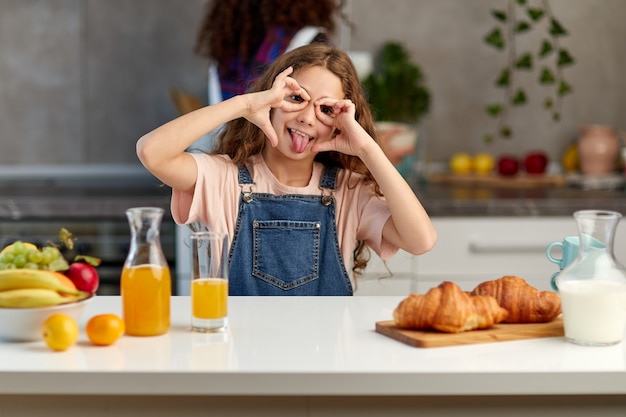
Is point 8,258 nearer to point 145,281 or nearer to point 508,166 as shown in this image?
point 145,281

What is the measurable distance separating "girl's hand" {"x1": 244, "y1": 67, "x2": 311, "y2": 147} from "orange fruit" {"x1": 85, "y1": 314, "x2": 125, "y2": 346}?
0.67 m

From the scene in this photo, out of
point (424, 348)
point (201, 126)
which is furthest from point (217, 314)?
point (201, 126)

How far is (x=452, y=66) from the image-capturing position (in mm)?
3697

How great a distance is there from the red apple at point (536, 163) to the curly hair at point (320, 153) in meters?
1.52

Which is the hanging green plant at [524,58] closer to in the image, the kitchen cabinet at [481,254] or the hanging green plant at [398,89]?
the hanging green plant at [398,89]

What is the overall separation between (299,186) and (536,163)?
1.66 meters

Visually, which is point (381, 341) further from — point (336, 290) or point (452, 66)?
point (452, 66)

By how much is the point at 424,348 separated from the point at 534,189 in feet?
6.73

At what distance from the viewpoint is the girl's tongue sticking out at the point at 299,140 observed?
1985 millimetres

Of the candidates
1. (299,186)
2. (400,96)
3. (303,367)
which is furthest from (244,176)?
(400,96)

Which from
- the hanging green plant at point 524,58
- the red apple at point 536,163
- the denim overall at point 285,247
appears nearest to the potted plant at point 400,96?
the hanging green plant at point 524,58

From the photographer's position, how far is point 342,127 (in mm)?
1945

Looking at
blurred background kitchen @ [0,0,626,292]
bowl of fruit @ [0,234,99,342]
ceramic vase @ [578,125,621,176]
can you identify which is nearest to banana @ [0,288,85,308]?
bowl of fruit @ [0,234,99,342]

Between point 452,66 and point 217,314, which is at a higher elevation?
point 452,66
